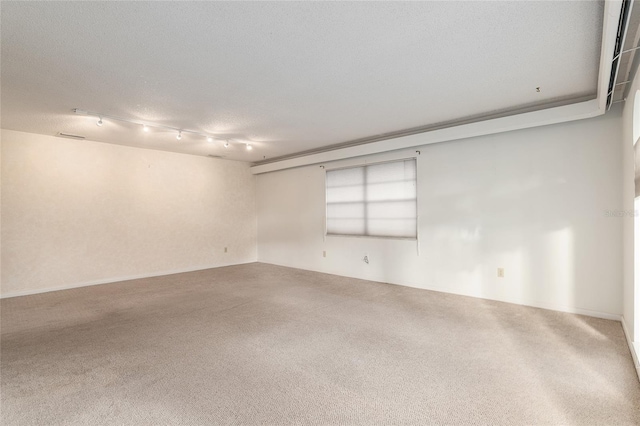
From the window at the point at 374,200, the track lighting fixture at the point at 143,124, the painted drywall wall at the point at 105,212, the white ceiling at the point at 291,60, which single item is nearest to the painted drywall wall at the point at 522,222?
the window at the point at 374,200

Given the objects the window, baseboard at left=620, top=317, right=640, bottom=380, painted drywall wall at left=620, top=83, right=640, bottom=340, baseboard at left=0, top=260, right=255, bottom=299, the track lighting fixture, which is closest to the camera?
baseboard at left=620, top=317, right=640, bottom=380

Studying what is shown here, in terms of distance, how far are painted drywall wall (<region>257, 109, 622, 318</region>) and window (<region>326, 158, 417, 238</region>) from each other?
18cm

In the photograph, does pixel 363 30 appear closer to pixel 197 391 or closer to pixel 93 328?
pixel 197 391

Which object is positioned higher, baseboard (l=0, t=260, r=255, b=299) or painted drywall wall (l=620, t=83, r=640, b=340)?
painted drywall wall (l=620, t=83, r=640, b=340)

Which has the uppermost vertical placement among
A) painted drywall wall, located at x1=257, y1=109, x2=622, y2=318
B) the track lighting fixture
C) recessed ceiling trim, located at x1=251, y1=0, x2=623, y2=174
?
the track lighting fixture

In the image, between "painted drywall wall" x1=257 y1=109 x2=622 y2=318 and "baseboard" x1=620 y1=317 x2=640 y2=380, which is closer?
"baseboard" x1=620 y1=317 x2=640 y2=380

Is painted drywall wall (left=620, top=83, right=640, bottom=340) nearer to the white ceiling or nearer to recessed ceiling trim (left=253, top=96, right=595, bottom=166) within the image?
the white ceiling

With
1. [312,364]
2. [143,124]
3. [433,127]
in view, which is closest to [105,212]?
[143,124]

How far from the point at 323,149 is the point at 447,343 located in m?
4.43

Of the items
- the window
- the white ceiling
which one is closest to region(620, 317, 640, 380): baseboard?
the white ceiling

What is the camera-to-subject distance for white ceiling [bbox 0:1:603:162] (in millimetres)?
1974

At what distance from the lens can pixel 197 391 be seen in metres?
2.04

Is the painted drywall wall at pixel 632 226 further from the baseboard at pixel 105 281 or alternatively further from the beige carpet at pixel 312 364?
the baseboard at pixel 105 281

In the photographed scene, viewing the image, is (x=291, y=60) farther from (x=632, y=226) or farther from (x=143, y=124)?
(x=632, y=226)
